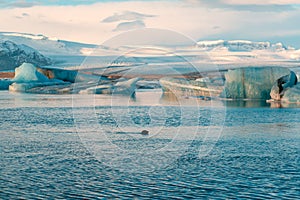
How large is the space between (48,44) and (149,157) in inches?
3628

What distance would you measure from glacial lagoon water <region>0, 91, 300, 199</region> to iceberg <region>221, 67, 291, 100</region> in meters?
8.44

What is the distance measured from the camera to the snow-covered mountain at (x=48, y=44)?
93125 mm

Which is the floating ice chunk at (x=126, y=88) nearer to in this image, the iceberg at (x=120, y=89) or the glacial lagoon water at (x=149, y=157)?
the iceberg at (x=120, y=89)

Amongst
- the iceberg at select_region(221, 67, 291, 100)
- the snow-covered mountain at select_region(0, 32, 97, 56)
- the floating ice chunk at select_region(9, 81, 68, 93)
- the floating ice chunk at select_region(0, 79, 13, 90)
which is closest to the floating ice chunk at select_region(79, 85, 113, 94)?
the floating ice chunk at select_region(9, 81, 68, 93)

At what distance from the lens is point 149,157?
28.3 ft

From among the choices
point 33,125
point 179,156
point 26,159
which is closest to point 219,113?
point 33,125

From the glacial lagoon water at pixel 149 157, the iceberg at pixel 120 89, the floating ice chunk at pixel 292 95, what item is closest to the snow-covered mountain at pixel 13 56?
the iceberg at pixel 120 89

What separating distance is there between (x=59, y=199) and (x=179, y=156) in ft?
9.96

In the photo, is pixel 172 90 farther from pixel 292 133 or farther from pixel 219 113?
pixel 292 133

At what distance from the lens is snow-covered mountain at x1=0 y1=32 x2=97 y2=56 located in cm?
9312

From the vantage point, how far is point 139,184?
22.3ft

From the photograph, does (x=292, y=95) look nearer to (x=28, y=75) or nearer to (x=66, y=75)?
(x=28, y=75)

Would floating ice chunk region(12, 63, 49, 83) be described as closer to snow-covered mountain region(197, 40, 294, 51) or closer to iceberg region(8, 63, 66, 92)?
iceberg region(8, 63, 66, 92)

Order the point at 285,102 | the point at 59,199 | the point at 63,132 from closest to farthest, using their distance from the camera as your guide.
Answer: the point at 59,199 → the point at 63,132 → the point at 285,102
